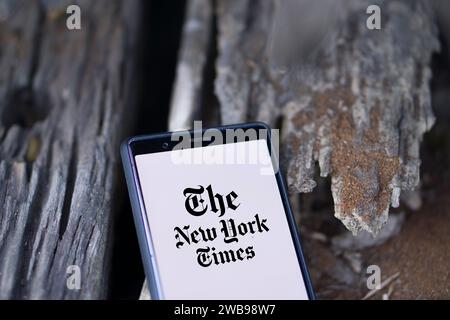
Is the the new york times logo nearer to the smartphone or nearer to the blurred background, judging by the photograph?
the smartphone

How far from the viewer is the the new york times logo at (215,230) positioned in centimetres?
172

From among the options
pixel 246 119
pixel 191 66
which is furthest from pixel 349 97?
pixel 191 66

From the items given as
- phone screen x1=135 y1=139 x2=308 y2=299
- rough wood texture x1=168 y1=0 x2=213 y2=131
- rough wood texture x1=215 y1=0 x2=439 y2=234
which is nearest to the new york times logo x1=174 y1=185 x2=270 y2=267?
phone screen x1=135 y1=139 x2=308 y2=299

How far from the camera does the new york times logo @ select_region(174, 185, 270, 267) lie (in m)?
1.72

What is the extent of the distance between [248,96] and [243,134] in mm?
312

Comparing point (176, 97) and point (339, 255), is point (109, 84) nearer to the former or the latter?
point (176, 97)

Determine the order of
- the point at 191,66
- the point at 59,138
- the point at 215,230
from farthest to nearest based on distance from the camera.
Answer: the point at 191,66 < the point at 59,138 < the point at 215,230

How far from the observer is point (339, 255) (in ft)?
6.54

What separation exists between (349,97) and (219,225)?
68 centimetres

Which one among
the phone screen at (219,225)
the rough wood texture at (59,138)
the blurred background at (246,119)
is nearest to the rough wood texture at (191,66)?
the blurred background at (246,119)

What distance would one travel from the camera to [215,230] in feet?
5.80

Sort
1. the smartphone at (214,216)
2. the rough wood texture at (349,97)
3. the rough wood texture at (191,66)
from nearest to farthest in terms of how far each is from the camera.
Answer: the smartphone at (214,216) < the rough wood texture at (349,97) < the rough wood texture at (191,66)

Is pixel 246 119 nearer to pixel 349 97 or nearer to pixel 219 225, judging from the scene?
pixel 349 97

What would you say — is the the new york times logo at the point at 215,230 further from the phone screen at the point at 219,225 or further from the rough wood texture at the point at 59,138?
the rough wood texture at the point at 59,138
